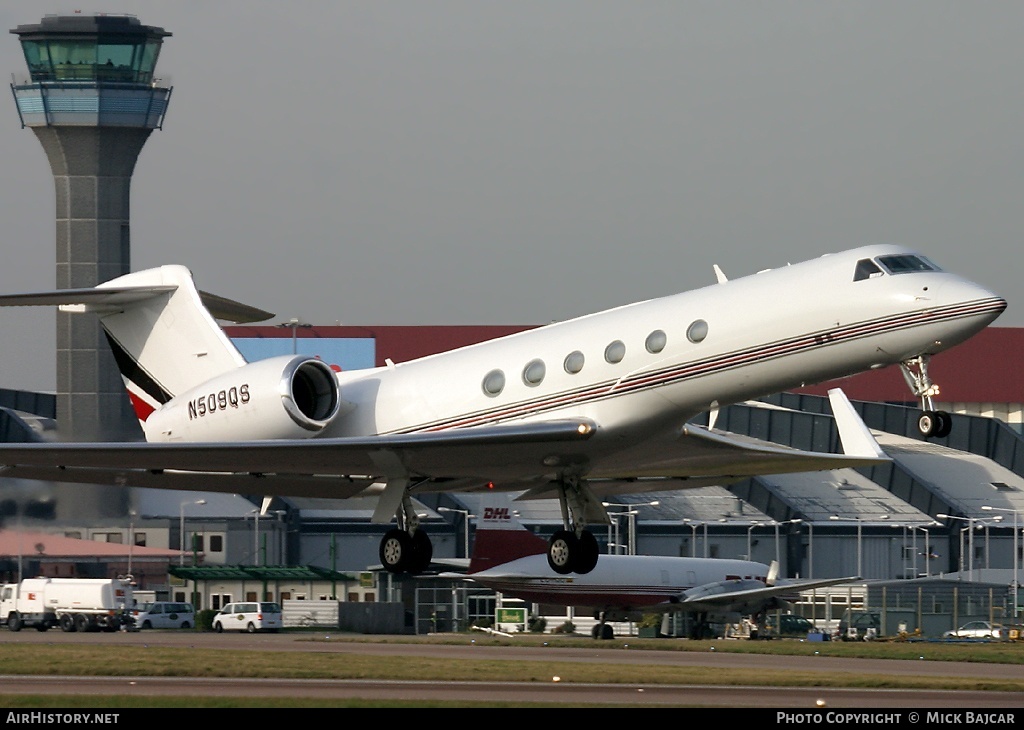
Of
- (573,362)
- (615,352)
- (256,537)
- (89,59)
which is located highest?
(89,59)

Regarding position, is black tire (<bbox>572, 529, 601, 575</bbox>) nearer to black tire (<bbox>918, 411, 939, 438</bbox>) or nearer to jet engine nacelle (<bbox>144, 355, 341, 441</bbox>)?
jet engine nacelle (<bbox>144, 355, 341, 441</bbox>)

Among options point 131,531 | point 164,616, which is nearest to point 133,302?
point 164,616

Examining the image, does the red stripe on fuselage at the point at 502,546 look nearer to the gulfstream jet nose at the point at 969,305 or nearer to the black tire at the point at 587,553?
the black tire at the point at 587,553

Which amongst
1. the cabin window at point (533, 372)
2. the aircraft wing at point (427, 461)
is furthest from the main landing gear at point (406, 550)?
the cabin window at point (533, 372)

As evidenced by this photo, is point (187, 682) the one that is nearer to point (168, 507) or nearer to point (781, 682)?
point (781, 682)

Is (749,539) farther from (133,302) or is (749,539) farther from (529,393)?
(529,393)

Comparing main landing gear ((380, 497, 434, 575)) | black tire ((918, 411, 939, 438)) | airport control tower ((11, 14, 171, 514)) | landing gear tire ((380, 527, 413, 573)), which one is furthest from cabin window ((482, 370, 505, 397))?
airport control tower ((11, 14, 171, 514))

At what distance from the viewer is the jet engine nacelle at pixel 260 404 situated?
24.0 metres

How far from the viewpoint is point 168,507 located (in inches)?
2336

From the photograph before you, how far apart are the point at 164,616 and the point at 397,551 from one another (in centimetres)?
2869

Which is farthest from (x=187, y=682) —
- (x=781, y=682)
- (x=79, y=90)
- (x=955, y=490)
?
(x=79, y=90)

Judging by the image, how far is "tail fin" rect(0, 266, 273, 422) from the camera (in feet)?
→ 87.4

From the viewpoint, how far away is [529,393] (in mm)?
23000

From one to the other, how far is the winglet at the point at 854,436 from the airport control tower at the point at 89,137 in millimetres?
69167
